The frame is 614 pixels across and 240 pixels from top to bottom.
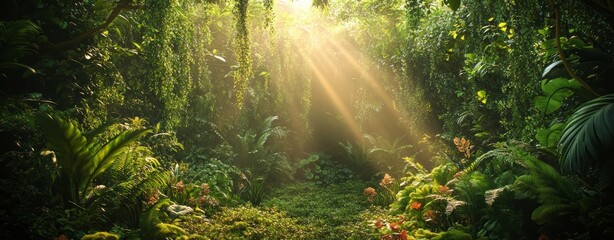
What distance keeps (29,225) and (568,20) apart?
5.54 m

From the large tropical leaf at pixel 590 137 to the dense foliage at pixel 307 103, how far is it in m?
0.01

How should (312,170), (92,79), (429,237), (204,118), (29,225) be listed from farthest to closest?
(312,170)
(204,118)
(92,79)
(429,237)
(29,225)

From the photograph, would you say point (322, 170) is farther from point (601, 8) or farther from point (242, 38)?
point (601, 8)

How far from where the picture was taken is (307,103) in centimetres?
923

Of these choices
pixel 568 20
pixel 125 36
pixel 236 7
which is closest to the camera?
pixel 568 20

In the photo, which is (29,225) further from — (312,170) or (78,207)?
(312,170)

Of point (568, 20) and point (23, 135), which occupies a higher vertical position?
point (568, 20)

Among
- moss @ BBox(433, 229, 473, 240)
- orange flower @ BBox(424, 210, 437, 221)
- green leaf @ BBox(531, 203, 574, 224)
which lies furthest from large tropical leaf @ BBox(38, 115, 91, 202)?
green leaf @ BBox(531, 203, 574, 224)

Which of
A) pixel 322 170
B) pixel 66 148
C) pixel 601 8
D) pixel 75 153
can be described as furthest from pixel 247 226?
pixel 322 170

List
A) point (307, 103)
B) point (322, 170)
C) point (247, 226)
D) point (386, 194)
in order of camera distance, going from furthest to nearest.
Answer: point (322, 170) < point (307, 103) < point (386, 194) < point (247, 226)

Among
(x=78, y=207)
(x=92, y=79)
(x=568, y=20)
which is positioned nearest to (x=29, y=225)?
(x=78, y=207)

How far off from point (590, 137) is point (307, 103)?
6.29 m

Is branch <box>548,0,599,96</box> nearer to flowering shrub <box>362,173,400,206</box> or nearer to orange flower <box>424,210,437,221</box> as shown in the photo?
orange flower <box>424,210,437,221</box>

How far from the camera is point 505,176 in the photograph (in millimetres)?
4812
